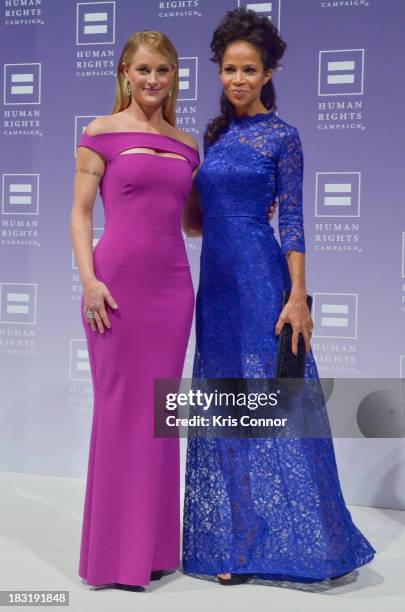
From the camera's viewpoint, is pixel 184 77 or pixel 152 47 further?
pixel 184 77

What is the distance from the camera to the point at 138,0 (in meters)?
4.38

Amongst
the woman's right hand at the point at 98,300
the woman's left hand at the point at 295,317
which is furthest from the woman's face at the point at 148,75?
the woman's left hand at the point at 295,317

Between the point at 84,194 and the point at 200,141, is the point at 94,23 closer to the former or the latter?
the point at 200,141

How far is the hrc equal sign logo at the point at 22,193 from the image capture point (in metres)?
4.57

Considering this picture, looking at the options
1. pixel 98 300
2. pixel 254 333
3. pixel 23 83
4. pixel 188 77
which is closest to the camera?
pixel 98 300

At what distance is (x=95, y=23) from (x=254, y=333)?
2.26 metres

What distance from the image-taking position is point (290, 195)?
283cm

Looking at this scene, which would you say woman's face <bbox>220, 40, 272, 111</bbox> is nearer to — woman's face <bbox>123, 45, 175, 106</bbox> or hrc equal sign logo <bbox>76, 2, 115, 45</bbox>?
→ woman's face <bbox>123, 45, 175, 106</bbox>

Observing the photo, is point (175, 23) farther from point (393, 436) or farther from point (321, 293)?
point (393, 436)

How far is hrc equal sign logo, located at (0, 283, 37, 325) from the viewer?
4582 millimetres

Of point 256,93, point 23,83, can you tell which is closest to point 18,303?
point 23,83

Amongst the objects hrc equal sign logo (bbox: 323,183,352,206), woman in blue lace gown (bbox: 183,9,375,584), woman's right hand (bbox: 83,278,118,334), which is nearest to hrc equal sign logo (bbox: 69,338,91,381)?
hrc equal sign logo (bbox: 323,183,352,206)

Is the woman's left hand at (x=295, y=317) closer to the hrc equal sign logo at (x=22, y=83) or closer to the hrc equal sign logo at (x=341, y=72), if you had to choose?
the hrc equal sign logo at (x=341, y=72)

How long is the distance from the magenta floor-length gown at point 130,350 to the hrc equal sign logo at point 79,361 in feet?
5.50
